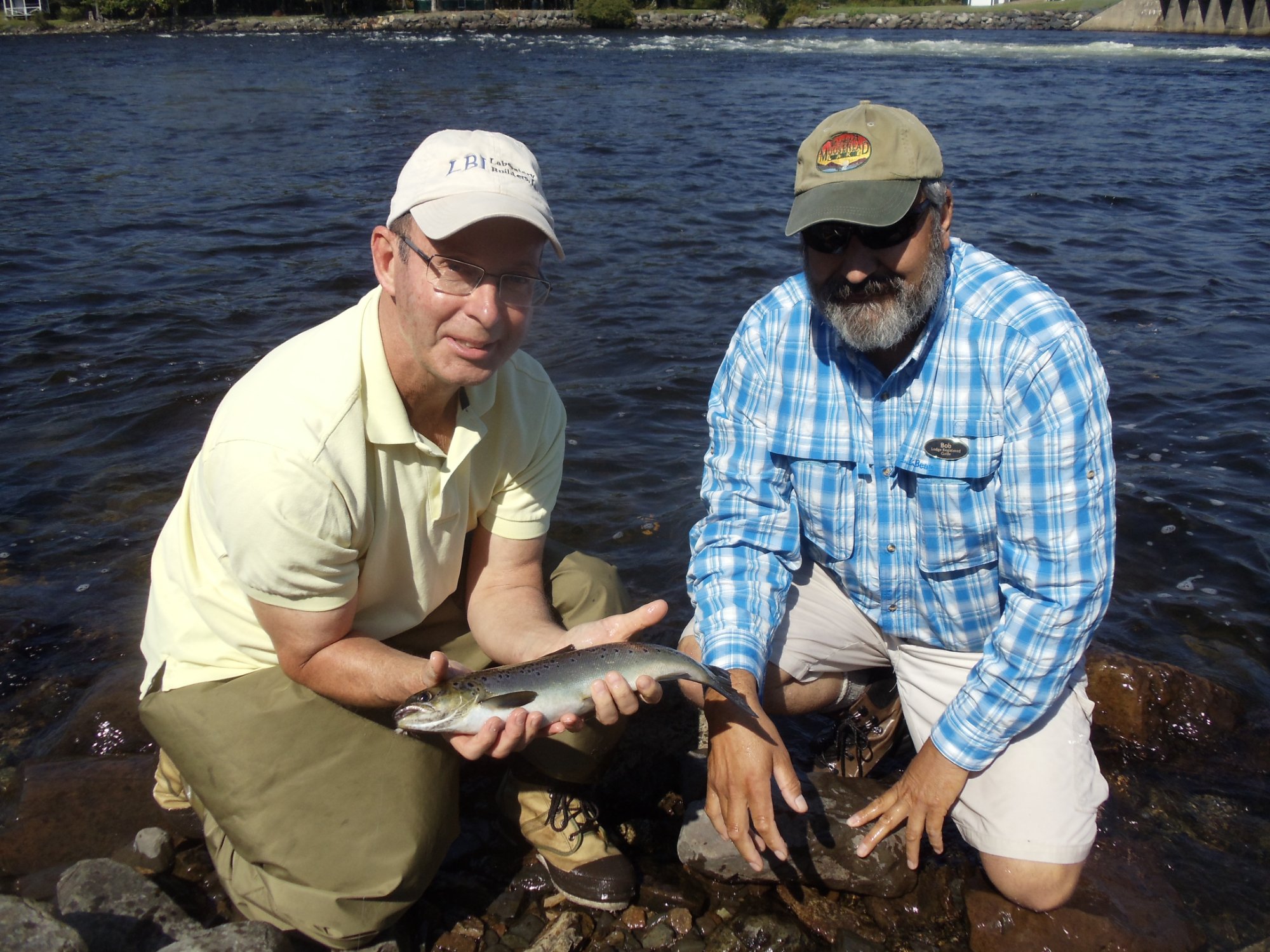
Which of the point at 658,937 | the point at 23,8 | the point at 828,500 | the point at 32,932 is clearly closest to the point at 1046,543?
the point at 828,500

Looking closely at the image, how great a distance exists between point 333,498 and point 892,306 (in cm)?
191

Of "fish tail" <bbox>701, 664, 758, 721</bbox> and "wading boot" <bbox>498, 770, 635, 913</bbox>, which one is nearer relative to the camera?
"fish tail" <bbox>701, 664, 758, 721</bbox>

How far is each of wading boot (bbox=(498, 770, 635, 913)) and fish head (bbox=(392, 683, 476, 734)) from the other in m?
0.90

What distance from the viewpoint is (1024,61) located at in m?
43.5

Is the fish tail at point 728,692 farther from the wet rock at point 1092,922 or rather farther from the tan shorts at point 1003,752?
the wet rock at point 1092,922

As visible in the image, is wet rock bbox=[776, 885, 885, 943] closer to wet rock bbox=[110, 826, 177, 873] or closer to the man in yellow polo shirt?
the man in yellow polo shirt

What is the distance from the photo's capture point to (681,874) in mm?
3641

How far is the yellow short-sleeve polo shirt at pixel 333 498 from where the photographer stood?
276 centimetres

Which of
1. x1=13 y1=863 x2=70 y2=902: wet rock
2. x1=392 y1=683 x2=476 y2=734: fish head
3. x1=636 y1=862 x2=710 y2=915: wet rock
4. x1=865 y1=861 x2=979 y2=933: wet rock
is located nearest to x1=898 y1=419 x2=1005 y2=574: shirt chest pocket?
x1=865 y1=861 x2=979 y2=933: wet rock

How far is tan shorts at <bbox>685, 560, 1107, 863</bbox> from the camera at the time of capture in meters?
3.43

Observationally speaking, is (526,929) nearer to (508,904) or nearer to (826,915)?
(508,904)

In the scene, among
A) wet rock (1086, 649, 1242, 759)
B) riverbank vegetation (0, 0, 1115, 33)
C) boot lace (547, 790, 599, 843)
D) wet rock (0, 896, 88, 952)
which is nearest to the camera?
wet rock (0, 896, 88, 952)

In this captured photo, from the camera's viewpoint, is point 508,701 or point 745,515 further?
point 745,515

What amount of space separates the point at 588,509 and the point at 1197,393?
558 centimetres
